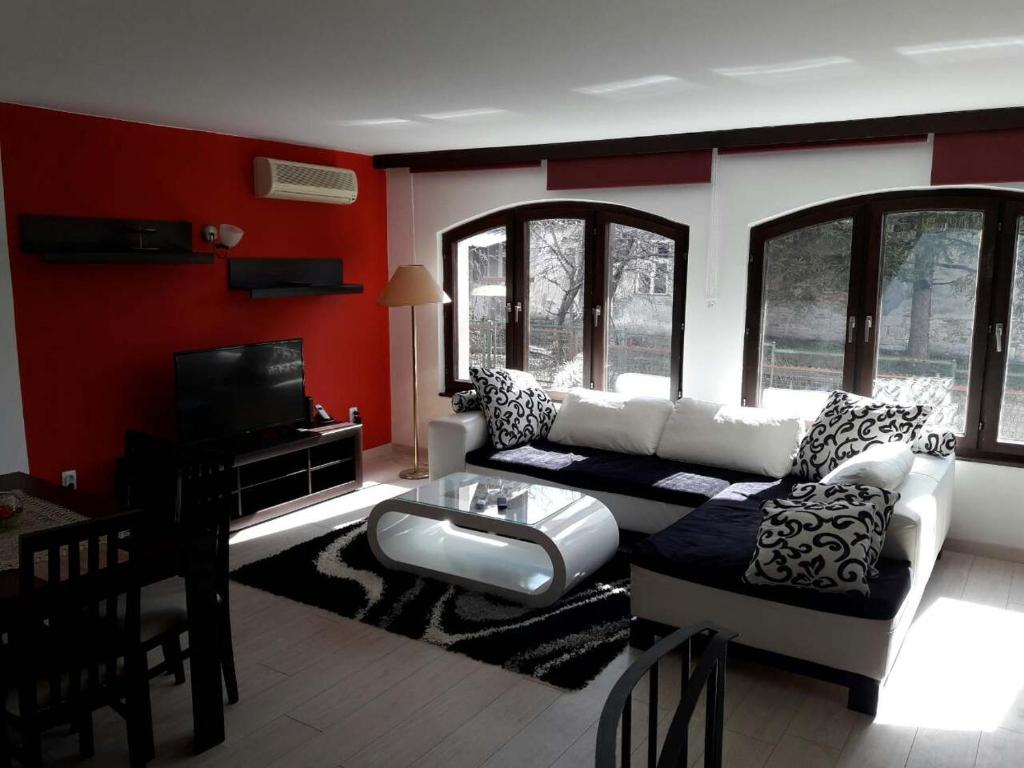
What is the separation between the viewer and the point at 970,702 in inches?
125

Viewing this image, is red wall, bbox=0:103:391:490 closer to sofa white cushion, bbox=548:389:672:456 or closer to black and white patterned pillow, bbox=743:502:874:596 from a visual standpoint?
sofa white cushion, bbox=548:389:672:456

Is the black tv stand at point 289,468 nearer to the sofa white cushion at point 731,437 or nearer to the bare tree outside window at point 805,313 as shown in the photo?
the sofa white cushion at point 731,437

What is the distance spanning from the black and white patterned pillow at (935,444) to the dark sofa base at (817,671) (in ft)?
5.72

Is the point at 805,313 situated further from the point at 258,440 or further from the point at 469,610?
the point at 258,440

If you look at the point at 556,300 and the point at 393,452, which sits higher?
the point at 556,300

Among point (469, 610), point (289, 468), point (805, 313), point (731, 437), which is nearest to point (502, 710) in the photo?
point (469, 610)

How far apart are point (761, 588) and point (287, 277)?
12.5 ft

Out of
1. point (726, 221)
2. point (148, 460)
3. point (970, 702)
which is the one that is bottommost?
point (970, 702)

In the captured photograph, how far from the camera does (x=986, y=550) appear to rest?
4621 mm

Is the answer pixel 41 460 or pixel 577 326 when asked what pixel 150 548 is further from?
pixel 577 326

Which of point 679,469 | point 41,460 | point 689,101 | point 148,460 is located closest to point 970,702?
point 679,469

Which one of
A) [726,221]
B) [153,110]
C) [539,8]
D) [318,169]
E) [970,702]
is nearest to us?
[539,8]

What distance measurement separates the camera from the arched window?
5598 millimetres

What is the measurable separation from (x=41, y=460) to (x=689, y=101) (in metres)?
3.81
